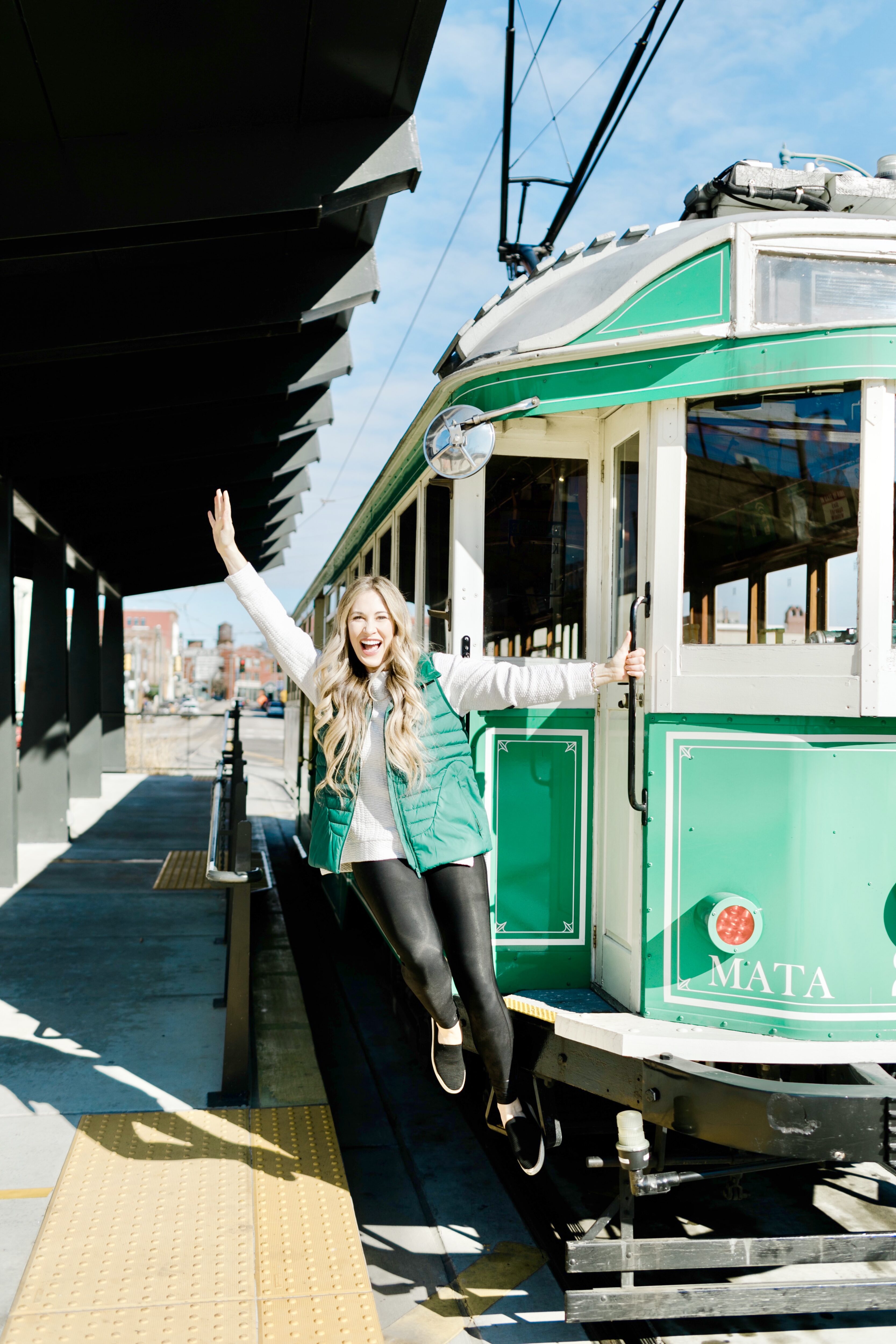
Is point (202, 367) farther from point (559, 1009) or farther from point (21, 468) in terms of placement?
point (559, 1009)

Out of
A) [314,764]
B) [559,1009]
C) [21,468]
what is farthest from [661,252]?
[21,468]

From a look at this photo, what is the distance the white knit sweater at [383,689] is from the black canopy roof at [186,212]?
3.36 meters

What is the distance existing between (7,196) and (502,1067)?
5.11 metres

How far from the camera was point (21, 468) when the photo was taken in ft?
31.9

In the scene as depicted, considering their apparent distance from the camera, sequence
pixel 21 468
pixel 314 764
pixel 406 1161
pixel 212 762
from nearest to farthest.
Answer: pixel 406 1161
pixel 314 764
pixel 21 468
pixel 212 762

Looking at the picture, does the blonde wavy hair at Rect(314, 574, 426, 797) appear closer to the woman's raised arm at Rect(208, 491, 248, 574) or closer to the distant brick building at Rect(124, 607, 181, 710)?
the woman's raised arm at Rect(208, 491, 248, 574)

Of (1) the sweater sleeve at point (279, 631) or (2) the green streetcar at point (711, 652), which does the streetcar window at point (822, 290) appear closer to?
(2) the green streetcar at point (711, 652)

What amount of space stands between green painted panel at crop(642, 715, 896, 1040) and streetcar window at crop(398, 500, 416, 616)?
1.80 meters

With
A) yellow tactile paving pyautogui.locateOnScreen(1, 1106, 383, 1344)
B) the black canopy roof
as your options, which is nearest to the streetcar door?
yellow tactile paving pyautogui.locateOnScreen(1, 1106, 383, 1344)

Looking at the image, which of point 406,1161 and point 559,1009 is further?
point 406,1161

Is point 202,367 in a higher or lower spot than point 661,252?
higher

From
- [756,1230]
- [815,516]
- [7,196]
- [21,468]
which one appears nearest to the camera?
[815,516]

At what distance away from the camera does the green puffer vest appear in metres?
2.97

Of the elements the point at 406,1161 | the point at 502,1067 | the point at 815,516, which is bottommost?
the point at 406,1161
